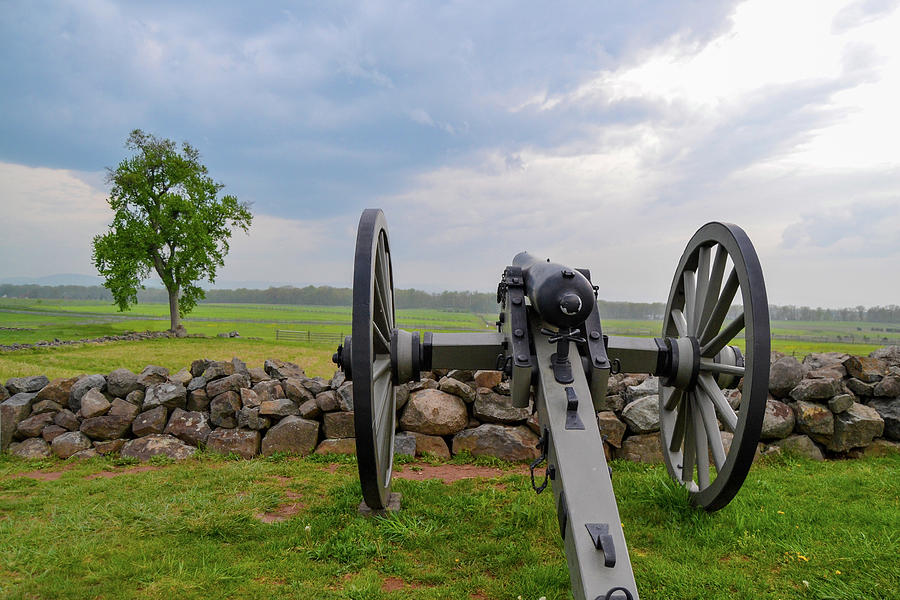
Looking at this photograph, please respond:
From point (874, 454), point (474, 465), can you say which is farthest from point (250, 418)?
point (874, 454)

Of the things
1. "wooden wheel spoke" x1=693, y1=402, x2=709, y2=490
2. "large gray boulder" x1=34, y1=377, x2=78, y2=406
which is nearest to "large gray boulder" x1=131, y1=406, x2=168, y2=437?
"large gray boulder" x1=34, y1=377, x2=78, y2=406

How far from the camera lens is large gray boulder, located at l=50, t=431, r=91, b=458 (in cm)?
683

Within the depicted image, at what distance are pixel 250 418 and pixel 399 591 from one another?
13.6ft

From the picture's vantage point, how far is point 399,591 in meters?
3.39

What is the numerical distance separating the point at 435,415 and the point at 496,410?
77cm

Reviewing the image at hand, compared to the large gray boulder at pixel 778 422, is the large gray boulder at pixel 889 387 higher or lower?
higher

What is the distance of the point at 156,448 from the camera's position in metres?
6.73

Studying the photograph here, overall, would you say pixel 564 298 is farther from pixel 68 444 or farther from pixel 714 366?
pixel 68 444

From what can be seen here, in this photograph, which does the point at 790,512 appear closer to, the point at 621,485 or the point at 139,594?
the point at 621,485

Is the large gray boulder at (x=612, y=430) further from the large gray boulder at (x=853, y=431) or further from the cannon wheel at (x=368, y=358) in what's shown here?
the cannon wheel at (x=368, y=358)

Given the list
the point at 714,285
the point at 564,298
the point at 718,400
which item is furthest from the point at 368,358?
the point at 714,285

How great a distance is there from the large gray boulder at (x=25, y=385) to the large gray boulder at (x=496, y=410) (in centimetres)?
637

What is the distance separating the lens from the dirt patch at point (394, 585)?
3455 mm

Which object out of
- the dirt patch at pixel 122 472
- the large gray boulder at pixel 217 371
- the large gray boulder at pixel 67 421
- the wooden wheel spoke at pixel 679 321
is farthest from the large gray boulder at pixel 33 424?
the wooden wheel spoke at pixel 679 321
